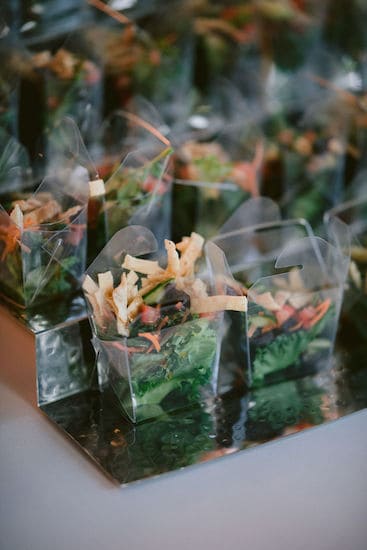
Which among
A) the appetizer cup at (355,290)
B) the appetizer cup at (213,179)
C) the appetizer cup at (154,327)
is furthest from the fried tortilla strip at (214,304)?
the appetizer cup at (213,179)

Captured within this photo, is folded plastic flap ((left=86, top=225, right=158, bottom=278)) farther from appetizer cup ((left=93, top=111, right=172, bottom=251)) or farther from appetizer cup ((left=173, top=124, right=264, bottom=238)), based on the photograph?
appetizer cup ((left=173, top=124, right=264, bottom=238))

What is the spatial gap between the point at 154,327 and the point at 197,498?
222 millimetres

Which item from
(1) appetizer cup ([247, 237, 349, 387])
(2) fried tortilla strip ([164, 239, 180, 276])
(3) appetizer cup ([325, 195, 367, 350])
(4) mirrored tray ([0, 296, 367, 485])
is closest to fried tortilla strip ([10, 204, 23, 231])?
(4) mirrored tray ([0, 296, 367, 485])

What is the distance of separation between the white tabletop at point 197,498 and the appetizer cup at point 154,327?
0.12 m

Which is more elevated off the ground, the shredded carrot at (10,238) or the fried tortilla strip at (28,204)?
the fried tortilla strip at (28,204)

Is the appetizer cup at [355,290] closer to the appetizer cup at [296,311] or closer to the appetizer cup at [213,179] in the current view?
the appetizer cup at [296,311]

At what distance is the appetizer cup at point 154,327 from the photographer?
108cm

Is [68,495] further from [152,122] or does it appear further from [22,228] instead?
[152,122]

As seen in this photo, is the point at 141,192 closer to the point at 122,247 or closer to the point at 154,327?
the point at 122,247

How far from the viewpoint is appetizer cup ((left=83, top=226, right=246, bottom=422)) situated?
42.7 inches

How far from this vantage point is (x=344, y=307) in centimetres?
136

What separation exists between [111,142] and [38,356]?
2.49 feet

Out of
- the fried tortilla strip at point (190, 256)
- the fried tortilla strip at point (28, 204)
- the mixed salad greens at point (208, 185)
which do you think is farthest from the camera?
the mixed salad greens at point (208, 185)

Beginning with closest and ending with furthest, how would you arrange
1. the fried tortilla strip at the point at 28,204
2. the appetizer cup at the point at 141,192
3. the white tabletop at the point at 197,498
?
1. the white tabletop at the point at 197,498
2. the fried tortilla strip at the point at 28,204
3. the appetizer cup at the point at 141,192
